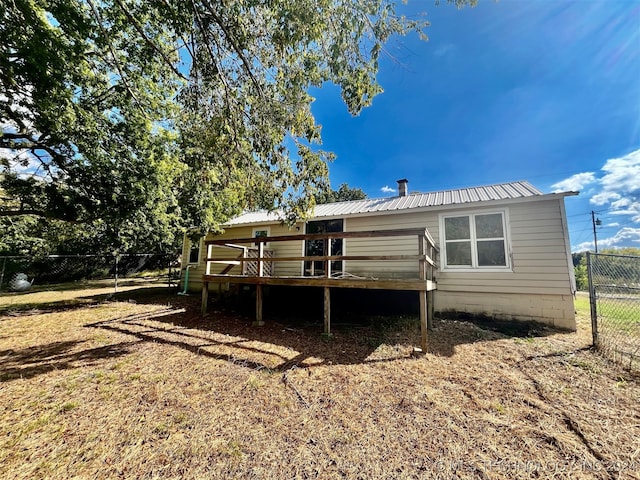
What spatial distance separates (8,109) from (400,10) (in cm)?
851

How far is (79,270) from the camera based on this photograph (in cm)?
1747

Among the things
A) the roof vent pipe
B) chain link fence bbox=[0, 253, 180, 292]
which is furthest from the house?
chain link fence bbox=[0, 253, 180, 292]

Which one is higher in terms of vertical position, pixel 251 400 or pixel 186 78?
pixel 186 78

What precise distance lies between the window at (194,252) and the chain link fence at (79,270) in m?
1.42

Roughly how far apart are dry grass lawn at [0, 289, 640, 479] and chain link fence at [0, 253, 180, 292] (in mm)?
10208

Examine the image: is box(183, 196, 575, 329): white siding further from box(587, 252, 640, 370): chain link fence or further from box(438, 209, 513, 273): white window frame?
box(587, 252, 640, 370): chain link fence

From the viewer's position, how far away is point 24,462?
1.94 metres

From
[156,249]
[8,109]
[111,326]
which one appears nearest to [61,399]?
[111,326]

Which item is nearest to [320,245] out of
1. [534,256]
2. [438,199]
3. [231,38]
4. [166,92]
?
[438,199]

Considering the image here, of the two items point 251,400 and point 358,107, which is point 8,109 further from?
point 251,400

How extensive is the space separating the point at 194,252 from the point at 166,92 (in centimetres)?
792

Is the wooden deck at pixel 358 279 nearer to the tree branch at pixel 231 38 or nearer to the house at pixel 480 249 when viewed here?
the house at pixel 480 249

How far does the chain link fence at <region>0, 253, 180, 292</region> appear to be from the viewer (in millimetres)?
13812

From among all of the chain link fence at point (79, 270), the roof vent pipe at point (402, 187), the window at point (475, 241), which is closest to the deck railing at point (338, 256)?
the window at point (475, 241)
